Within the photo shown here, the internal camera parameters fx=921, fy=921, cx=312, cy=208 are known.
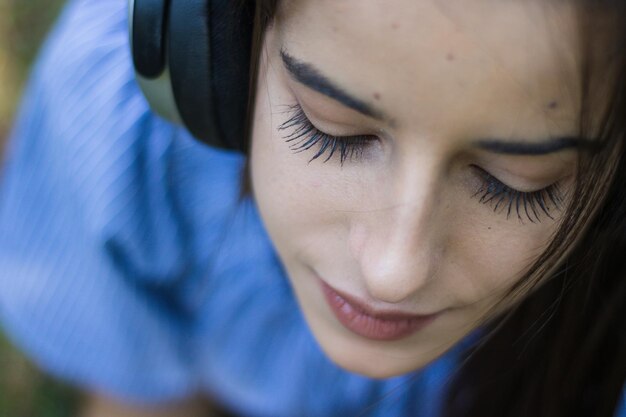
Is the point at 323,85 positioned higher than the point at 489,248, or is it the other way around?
the point at 323,85

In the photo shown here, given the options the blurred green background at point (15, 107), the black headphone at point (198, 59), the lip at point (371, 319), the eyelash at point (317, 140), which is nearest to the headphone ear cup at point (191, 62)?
the black headphone at point (198, 59)

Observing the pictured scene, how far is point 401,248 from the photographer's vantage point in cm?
83

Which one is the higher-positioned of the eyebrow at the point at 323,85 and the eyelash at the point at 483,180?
the eyebrow at the point at 323,85

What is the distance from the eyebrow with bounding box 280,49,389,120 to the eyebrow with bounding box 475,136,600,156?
9 centimetres

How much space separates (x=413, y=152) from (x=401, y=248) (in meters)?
0.09

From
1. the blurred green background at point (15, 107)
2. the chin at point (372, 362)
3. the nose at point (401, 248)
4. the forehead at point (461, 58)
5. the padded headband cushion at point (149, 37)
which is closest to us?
the forehead at point (461, 58)

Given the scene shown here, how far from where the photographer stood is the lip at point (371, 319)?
956mm

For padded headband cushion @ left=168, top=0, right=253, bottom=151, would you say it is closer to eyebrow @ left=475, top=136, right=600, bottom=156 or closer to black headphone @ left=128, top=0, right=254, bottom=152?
black headphone @ left=128, top=0, right=254, bottom=152

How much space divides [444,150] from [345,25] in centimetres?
13

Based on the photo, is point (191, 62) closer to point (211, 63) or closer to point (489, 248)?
point (211, 63)

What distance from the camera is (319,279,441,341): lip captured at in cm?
96

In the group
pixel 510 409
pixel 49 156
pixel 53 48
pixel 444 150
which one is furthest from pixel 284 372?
pixel 444 150

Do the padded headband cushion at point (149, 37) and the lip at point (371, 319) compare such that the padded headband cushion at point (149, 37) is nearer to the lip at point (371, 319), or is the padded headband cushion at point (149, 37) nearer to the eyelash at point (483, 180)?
the eyelash at point (483, 180)

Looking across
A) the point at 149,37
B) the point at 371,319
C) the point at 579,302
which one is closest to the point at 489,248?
the point at 371,319
